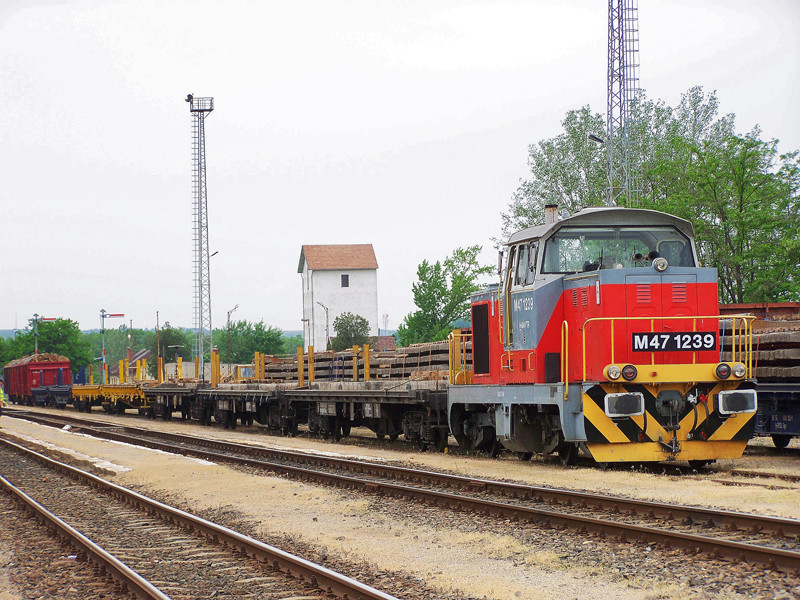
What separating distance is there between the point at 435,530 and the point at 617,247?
5.32 metres

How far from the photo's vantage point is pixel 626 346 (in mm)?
11758

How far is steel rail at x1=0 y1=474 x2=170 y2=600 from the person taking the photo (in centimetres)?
661

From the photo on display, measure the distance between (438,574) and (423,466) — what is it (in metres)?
7.47

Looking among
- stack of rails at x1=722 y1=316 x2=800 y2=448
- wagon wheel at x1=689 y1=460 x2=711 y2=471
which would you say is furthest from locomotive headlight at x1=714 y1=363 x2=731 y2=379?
stack of rails at x1=722 y1=316 x2=800 y2=448

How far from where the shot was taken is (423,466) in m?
14.3

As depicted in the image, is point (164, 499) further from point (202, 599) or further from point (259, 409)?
point (259, 409)

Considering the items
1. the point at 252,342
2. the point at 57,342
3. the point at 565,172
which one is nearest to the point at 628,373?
the point at 565,172

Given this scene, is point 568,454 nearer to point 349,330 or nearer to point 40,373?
point 40,373

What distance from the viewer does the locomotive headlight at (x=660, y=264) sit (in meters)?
11.8

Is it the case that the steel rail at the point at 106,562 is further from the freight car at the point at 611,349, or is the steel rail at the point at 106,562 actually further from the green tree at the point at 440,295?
the green tree at the point at 440,295

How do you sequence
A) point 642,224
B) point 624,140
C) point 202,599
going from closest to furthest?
point 202,599 → point 642,224 → point 624,140

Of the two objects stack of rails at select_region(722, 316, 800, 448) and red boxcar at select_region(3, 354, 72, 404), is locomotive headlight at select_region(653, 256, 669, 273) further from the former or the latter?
red boxcar at select_region(3, 354, 72, 404)

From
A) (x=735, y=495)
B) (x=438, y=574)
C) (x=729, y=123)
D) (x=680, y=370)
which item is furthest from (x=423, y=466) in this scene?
(x=729, y=123)

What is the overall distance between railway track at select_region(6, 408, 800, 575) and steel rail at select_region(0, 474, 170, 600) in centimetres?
367
